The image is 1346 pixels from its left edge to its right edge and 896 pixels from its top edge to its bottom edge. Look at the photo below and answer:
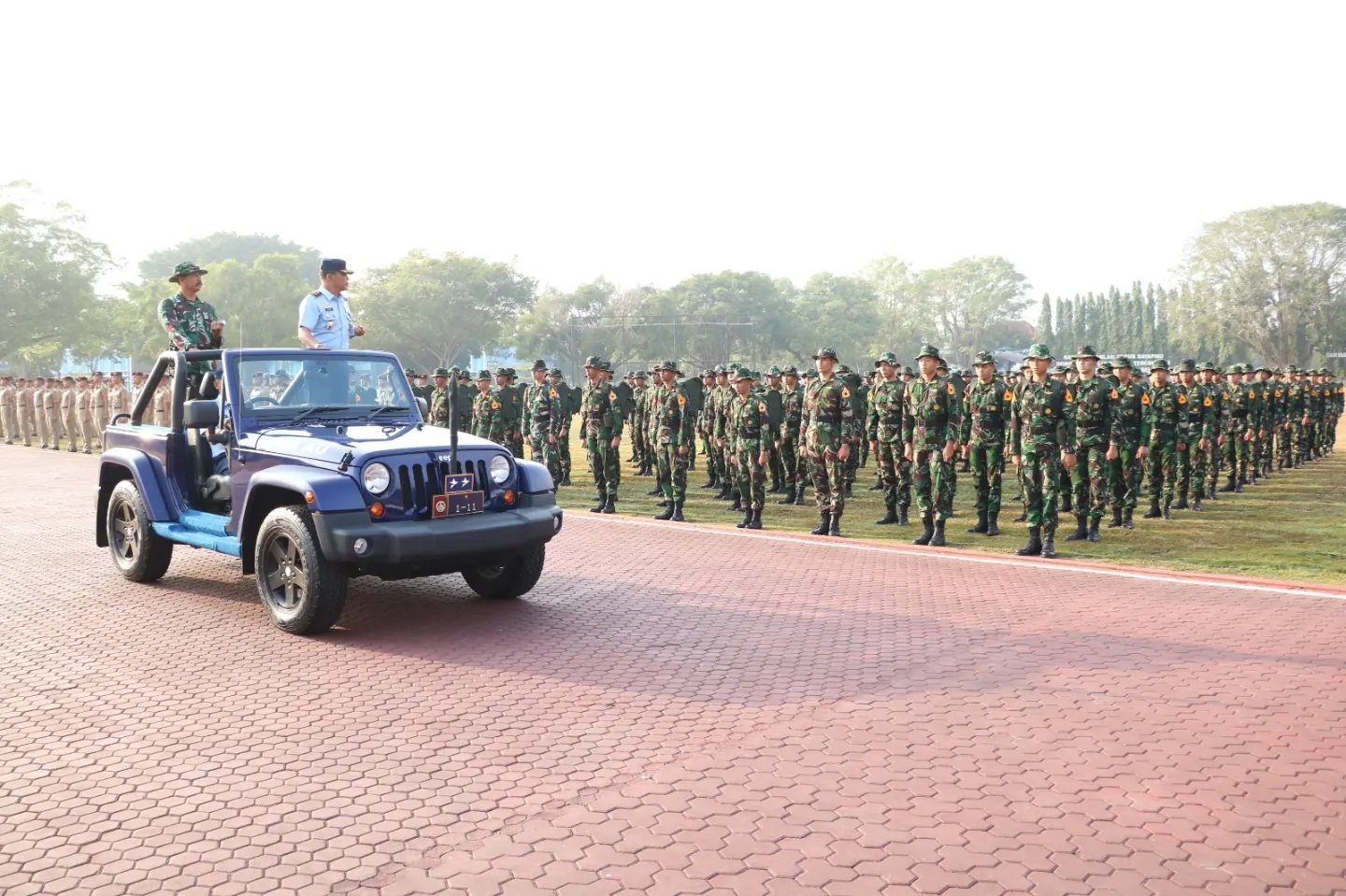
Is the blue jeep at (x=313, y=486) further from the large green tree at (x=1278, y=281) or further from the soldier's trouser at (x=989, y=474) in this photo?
the large green tree at (x=1278, y=281)

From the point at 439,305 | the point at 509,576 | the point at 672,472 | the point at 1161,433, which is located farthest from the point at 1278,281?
the point at 509,576

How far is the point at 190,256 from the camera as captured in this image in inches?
4035

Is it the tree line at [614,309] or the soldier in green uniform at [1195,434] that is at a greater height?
the tree line at [614,309]

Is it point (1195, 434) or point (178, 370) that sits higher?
point (178, 370)

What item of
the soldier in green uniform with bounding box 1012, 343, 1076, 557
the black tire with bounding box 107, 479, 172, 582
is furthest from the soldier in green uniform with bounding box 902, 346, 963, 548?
the black tire with bounding box 107, 479, 172, 582

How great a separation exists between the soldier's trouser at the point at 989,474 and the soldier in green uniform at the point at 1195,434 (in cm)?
403

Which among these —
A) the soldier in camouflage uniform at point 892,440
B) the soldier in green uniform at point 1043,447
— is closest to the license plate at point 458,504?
the soldier in green uniform at point 1043,447

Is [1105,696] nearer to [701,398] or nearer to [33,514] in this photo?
[33,514]

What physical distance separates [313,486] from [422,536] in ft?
2.49

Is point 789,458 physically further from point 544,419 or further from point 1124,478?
point 1124,478

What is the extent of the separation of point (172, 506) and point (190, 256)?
106 meters

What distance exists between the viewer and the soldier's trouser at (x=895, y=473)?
43.7 ft

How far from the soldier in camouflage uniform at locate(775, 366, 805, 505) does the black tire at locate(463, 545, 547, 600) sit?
8.27 metres

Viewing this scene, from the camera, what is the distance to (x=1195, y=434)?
14.9 m
